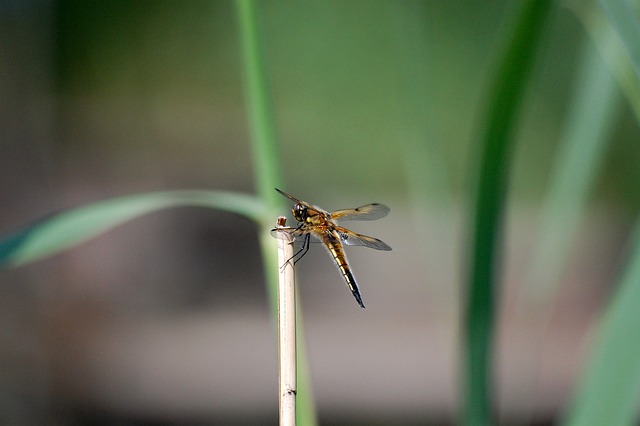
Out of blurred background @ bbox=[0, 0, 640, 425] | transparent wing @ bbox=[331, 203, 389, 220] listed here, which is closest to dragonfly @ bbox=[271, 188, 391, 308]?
transparent wing @ bbox=[331, 203, 389, 220]

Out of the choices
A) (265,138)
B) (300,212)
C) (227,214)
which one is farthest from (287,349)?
(227,214)

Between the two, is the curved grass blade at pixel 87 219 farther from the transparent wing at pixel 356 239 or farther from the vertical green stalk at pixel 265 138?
the transparent wing at pixel 356 239

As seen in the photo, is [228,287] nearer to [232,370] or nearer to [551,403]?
[232,370]

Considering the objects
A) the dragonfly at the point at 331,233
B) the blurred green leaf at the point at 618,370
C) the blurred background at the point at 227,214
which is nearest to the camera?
the blurred green leaf at the point at 618,370

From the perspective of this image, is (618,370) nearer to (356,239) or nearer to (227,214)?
(356,239)

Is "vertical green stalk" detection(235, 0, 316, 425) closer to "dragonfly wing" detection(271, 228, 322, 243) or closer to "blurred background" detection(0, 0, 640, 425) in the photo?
"dragonfly wing" detection(271, 228, 322, 243)

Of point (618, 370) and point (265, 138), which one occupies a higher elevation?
point (265, 138)

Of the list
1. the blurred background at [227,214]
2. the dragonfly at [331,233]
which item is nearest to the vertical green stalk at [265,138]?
the dragonfly at [331,233]

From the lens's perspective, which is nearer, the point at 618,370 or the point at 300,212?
the point at 618,370
